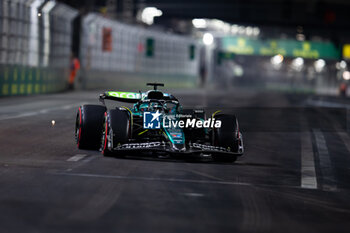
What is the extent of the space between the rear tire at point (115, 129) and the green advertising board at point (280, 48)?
73.0m

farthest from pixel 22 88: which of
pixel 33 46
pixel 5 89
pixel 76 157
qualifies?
pixel 76 157

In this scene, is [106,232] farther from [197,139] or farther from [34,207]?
[197,139]

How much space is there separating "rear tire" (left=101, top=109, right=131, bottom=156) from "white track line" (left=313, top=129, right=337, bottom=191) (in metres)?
2.80

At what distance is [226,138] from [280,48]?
7516 cm

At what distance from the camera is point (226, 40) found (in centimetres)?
8344

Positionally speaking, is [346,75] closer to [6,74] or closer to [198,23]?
[198,23]

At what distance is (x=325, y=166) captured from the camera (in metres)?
11.4

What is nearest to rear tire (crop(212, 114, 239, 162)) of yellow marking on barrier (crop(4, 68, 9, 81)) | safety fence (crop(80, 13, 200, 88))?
yellow marking on barrier (crop(4, 68, 9, 81))

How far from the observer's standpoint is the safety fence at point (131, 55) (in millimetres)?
46938

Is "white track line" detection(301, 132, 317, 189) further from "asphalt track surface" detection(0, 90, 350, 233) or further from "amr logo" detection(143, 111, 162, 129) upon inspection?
"amr logo" detection(143, 111, 162, 129)

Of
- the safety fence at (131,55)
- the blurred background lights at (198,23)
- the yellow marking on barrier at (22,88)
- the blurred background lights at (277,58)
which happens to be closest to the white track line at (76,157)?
the yellow marking on barrier at (22,88)

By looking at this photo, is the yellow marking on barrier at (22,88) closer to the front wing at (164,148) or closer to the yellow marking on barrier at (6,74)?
the yellow marking on barrier at (6,74)

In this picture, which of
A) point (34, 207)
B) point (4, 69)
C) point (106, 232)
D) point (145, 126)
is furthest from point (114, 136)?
point (4, 69)

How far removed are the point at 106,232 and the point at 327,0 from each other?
48.4 m
